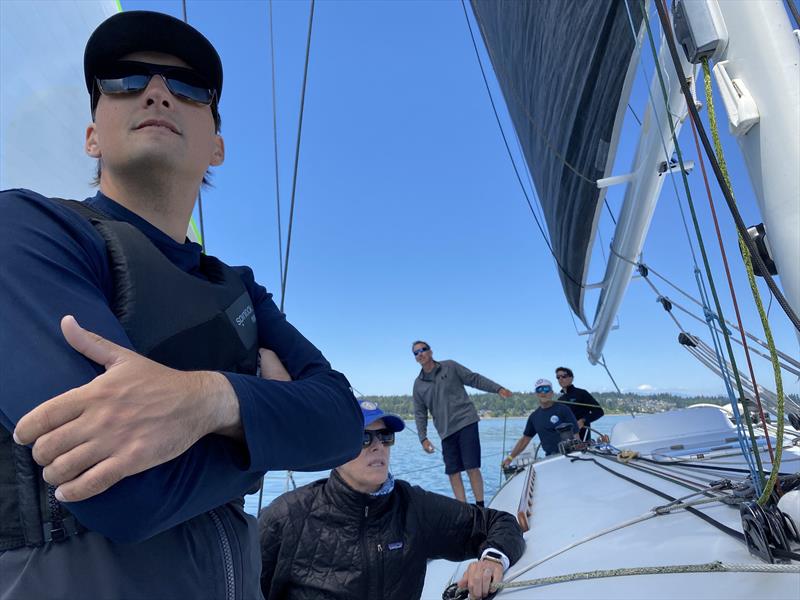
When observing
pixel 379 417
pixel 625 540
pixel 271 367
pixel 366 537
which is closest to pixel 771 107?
pixel 271 367

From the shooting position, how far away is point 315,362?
41.8 inches

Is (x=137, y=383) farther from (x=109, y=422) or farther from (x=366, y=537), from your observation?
(x=366, y=537)

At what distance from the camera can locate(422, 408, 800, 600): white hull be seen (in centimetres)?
124

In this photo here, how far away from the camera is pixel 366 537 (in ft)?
6.49

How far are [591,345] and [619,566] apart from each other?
590cm

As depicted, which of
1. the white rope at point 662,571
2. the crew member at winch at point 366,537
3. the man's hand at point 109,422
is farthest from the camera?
the crew member at winch at point 366,537

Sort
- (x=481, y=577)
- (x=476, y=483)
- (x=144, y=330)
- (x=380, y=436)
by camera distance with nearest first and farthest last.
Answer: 1. (x=144, y=330)
2. (x=481, y=577)
3. (x=380, y=436)
4. (x=476, y=483)

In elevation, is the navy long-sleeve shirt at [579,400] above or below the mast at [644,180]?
below

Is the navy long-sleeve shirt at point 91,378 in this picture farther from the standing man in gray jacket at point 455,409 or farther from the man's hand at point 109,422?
the standing man in gray jacket at point 455,409

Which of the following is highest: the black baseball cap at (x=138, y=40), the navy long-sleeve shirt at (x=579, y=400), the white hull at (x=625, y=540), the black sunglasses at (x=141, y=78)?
the black baseball cap at (x=138, y=40)

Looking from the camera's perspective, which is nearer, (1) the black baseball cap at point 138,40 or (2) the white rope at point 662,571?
(1) the black baseball cap at point 138,40

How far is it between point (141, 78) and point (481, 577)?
170 cm

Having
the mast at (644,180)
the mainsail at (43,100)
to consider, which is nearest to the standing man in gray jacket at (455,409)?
the mast at (644,180)

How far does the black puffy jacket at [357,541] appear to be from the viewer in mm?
1930
